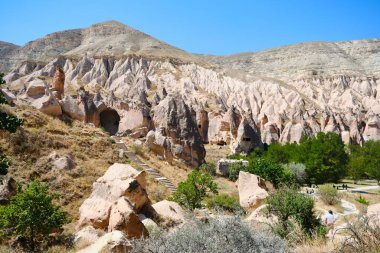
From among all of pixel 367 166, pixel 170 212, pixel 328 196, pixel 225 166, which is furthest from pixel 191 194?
pixel 367 166

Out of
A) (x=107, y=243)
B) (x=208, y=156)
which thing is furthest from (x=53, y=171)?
(x=208, y=156)

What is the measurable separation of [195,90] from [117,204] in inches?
2227

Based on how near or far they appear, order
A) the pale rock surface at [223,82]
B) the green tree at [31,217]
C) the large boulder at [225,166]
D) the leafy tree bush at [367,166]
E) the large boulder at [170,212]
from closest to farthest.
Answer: the green tree at [31,217]
the large boulder at [170,212]
the large boulder at [225,166]
the leafy tree bush at [367,166]
the pale rock surface at [223,82]

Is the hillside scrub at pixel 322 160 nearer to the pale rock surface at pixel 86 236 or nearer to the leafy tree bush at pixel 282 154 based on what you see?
the leafy tree bush at pixel 282 154

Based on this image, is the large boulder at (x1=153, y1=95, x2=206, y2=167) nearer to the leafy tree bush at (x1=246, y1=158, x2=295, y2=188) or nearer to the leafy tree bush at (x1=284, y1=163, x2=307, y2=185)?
the leafy tree bush at (x1=246, y1=158, x2=295, y2=188)

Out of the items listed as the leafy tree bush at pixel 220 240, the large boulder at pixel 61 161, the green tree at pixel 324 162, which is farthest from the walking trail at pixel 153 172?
the green tree at pixel 324 162

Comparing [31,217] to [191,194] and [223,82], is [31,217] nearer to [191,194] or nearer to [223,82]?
[191,194]

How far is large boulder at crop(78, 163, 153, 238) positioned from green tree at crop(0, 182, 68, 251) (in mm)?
1030

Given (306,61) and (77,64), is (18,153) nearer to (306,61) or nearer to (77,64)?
(77,64)

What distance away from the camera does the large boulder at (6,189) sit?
35.6ft

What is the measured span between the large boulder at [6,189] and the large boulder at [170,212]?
175 inches

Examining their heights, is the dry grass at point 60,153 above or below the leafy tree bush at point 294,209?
above

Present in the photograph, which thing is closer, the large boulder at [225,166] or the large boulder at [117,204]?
the large boulder at [117,204]

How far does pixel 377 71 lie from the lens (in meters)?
99.8
